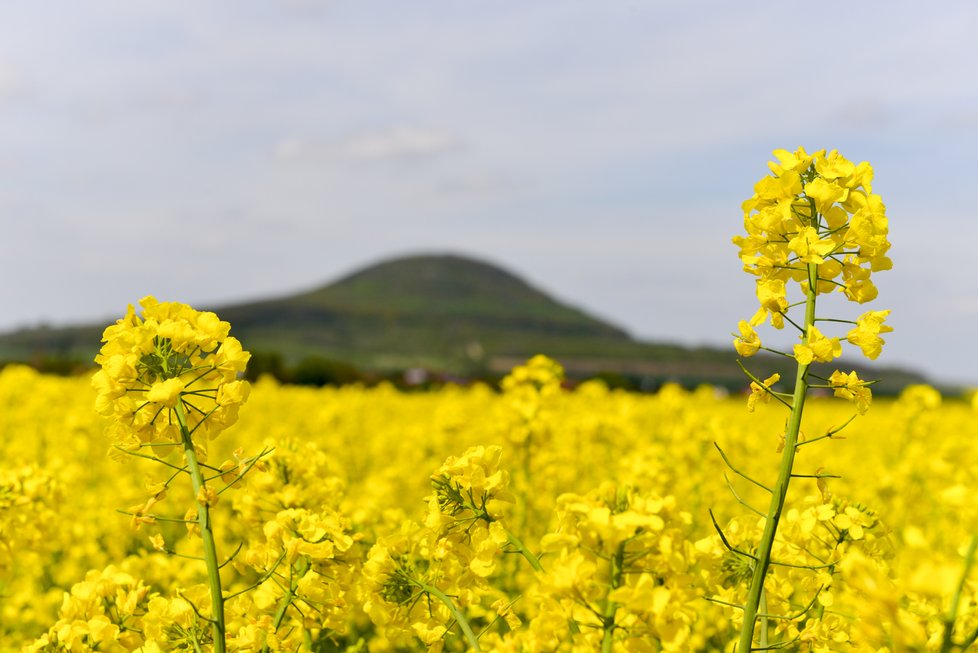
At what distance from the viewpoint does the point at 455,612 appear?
211 cm

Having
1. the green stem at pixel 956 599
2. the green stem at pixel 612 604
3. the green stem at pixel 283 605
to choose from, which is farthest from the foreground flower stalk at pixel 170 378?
the green stem at pixel 956 599

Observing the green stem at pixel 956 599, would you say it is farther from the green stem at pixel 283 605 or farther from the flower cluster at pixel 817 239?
the green stem at pixel 283 605

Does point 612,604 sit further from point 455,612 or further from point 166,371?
point 166,371

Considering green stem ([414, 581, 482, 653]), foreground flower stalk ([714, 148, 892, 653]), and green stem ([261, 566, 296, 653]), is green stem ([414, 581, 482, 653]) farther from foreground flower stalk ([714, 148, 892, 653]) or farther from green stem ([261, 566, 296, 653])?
foreground flower stalk ([714, 148, 892, 653])

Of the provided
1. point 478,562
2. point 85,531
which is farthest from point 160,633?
point 85,531

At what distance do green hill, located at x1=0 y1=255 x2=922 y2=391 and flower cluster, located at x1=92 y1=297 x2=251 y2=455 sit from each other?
30067 millimetres

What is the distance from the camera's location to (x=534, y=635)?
185 centimetres

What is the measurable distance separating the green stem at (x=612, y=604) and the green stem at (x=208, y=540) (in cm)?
86

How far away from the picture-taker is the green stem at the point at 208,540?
1.93 meters

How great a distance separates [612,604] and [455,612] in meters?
0.53

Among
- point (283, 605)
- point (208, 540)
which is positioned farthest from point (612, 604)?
point (283, 605)

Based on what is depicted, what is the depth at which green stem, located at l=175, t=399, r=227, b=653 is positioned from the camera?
193 centimetres

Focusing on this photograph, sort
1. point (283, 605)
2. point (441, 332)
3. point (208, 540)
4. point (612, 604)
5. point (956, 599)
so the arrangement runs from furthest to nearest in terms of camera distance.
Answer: point (441, 332) → point (283, 605) → point (208, 540) → point (612, 604) → point (956, 599)

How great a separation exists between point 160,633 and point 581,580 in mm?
1299
